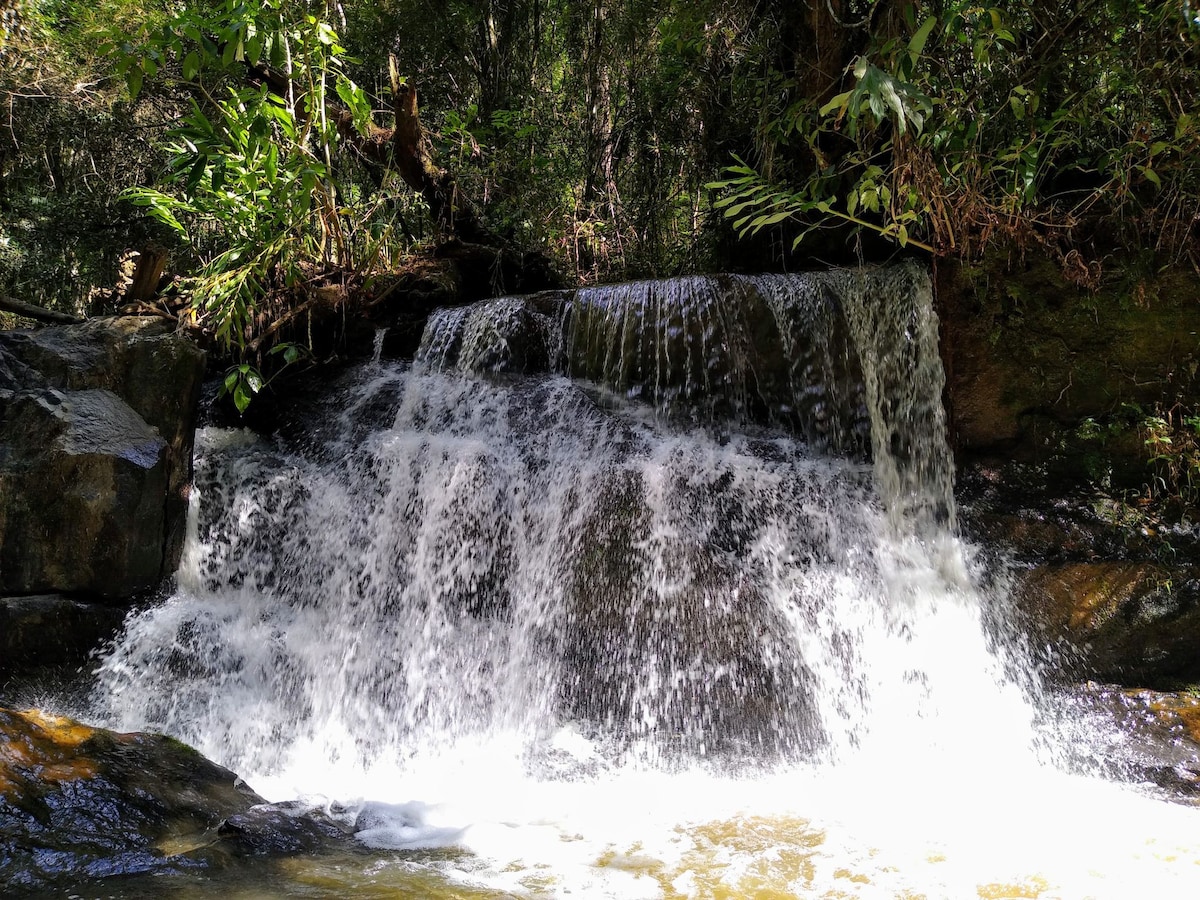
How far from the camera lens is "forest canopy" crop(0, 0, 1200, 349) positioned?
3822 millimetres

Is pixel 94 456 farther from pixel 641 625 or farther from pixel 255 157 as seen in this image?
pixel 641 625

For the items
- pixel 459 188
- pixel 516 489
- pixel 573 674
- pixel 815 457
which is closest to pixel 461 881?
pixel 573 674

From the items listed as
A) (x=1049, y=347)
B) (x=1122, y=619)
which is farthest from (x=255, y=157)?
(x=1122, y=619)

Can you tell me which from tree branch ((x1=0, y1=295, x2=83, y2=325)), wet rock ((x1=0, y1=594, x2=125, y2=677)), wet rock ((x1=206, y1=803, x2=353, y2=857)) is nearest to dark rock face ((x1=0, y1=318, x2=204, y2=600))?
wet rock ((x1=0, y1=594, x2=125, y2=677))

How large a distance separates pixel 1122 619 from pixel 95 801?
13.7 feet

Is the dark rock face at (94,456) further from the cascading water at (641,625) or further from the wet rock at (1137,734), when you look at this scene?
the wet rock at (1137,734)

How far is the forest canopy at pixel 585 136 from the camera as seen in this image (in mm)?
3822

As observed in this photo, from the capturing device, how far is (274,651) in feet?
13.0

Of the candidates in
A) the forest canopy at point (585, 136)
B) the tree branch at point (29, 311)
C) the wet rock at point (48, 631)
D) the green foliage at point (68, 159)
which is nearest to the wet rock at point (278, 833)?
the wet rock at point (48, 631)

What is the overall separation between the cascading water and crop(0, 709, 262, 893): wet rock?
1.61 feet

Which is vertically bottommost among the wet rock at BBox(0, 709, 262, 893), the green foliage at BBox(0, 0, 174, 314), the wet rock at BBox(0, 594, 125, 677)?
the wet rock at BBox(0, 709, 262, 893)

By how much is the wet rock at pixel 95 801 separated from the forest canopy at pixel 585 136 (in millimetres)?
2204

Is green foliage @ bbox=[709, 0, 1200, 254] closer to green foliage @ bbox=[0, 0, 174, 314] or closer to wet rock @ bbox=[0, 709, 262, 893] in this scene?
wet rock @ bbox=[0, 709, 262, 893]

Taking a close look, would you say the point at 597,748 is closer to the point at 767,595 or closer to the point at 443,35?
the point at 767,595
